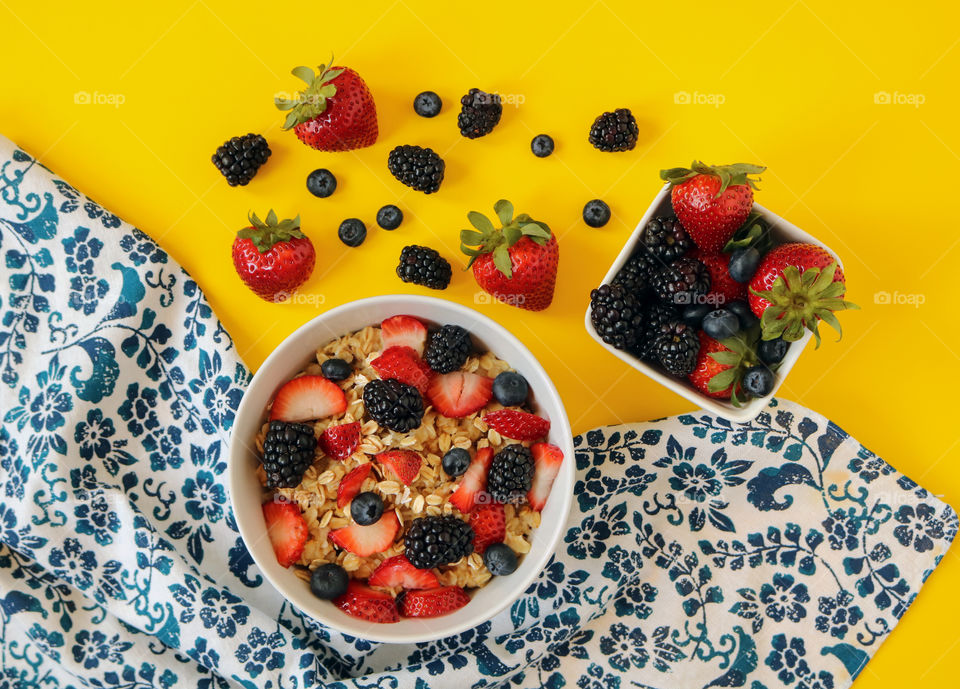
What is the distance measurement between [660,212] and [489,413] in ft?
1.74

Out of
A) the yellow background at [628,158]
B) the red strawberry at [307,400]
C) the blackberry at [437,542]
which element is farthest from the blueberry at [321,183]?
the blackberry at [437,542]

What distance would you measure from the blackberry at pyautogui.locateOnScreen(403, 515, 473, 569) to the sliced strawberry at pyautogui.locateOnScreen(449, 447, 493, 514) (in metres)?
0.04

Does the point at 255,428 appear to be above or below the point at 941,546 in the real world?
below

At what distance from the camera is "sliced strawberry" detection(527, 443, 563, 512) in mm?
1521

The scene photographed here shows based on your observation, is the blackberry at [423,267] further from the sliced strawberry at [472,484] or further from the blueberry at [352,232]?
the sliced strawberry at [472,484]

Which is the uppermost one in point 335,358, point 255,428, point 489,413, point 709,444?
point 709,444

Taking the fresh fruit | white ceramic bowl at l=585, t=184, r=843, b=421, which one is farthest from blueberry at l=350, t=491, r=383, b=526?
the fresh fruit

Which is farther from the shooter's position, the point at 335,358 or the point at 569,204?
the point at 569,204

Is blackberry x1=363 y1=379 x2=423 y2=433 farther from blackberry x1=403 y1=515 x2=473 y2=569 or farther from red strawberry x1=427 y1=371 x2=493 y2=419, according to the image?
blackberry x1=403 y1=515 x2=473 y2=569

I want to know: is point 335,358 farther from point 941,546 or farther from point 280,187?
point 941,546

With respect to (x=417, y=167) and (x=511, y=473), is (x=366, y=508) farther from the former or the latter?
(x=417, y=167)

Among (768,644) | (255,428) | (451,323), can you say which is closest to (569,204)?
(451,323)

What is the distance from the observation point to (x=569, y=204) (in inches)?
71.2

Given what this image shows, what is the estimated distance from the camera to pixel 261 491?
5.22ft
